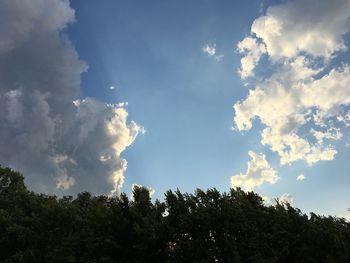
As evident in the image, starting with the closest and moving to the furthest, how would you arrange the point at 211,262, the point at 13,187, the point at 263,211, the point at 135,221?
the point at 211,262 < the point at 135,221 < the point at 263,211 < the point at 13,187

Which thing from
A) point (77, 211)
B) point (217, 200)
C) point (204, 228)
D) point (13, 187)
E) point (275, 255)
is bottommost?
point (275, 255)

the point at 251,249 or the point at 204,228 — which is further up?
the point at 204,228

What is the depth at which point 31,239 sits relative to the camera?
3816cm

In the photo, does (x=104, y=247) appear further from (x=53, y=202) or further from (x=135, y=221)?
(x=53, y=202)

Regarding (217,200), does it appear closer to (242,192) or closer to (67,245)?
(242,192)

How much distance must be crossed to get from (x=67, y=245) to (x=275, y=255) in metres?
18.0

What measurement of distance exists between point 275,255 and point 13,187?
37.1 meters

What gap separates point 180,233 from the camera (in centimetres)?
3569

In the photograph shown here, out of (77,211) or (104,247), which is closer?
(104,247)

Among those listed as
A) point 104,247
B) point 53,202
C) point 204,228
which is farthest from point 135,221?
point 53,202

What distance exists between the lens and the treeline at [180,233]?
3462 cm

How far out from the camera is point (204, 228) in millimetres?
35250

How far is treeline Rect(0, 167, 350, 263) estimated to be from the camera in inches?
1363

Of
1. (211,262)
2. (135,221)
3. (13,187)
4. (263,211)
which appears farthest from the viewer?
(13,187)
